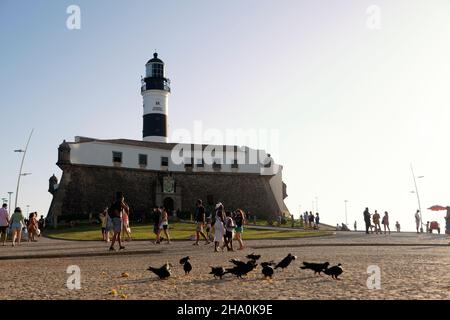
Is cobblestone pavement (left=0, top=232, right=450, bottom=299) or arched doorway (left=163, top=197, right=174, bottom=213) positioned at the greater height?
arched doorway (left=163, top=197, right=174, bottom=213)

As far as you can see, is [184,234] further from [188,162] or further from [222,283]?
[188,162]

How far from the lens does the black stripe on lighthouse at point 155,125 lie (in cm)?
5641

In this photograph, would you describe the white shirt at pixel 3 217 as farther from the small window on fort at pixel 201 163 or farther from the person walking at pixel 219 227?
the small window on fort at pixel 201 163

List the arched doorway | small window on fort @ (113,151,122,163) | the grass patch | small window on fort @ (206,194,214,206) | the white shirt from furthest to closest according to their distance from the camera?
small window on fort @ (206,194,214,206)
the arched doorway
small window on fort @ (113,151,122,163)
the grass patch
the white shirt

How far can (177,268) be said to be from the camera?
1019 centimetres

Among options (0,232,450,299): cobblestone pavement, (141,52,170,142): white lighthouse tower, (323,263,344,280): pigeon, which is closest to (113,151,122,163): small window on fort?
(141,52,170,142): white lighthouse tower

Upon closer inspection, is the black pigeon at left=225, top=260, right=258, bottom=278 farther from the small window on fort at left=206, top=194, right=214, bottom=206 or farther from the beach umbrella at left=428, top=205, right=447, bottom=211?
the small window on fort at left=206, top=194, right=214, bottom=206

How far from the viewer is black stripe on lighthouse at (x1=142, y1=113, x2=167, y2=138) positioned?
2221 inches

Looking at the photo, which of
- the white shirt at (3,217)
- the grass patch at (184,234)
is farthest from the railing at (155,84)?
the white shirt at (3,217)

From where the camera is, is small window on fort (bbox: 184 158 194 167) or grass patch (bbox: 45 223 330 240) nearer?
grass patch (bbox: 45 223 330 240)
